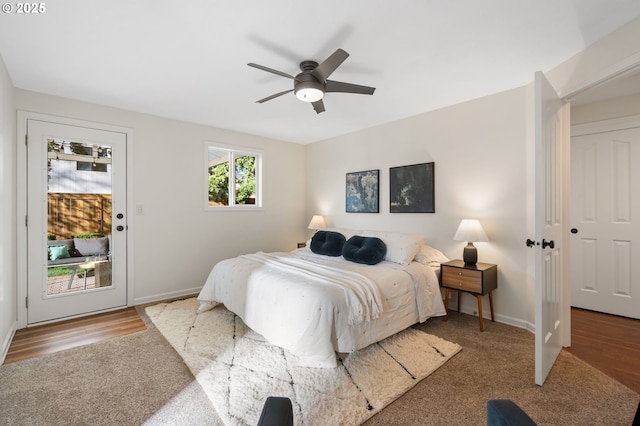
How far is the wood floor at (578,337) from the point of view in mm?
2266

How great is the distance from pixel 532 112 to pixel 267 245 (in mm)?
→ 3962

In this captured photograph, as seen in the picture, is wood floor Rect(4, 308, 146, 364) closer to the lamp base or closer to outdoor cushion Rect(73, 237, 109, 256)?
outdoor cushion Rect(73, 237, 109, 256)

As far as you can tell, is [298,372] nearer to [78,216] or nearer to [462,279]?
[462,279]

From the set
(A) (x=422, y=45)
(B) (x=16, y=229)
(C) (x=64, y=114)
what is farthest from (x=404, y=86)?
(B) (x=16, y=229)

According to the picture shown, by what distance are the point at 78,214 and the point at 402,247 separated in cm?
367

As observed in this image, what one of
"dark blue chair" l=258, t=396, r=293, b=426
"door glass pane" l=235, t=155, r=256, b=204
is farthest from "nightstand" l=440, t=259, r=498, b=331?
"door glass pane" l=235, t=155, r=256, b=204

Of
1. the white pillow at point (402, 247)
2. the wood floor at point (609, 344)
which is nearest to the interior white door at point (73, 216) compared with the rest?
the white pillow at point (402, 247)

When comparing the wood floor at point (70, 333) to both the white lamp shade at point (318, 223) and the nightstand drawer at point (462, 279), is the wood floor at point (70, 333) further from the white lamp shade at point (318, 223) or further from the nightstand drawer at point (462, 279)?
the nightstand drawer at point (462, 279)

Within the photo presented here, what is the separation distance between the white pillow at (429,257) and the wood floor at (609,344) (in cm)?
130

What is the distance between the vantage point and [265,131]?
4566 millimetres

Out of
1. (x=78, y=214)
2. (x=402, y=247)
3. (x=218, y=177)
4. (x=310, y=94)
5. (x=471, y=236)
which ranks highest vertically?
(x=310, y=94)

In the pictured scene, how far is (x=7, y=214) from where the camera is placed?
2.61 metres

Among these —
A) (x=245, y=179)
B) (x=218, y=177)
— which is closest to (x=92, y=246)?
(x=218, y=177)

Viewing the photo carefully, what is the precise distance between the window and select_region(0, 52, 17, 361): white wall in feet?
6.46
